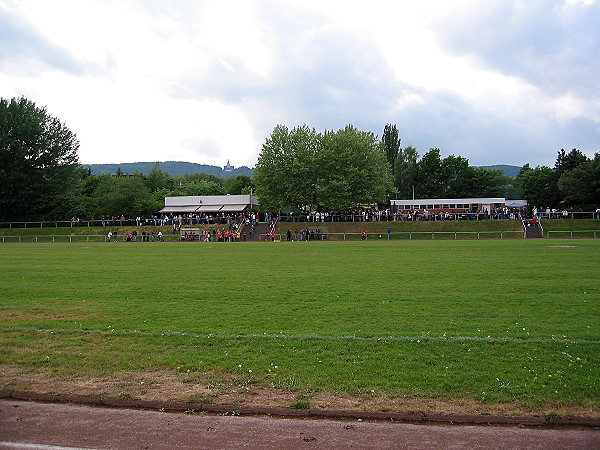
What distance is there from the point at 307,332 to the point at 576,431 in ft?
16.4

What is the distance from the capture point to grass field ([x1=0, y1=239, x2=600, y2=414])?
22.9ft

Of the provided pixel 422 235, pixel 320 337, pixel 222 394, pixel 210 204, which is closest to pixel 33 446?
pixel 222 394

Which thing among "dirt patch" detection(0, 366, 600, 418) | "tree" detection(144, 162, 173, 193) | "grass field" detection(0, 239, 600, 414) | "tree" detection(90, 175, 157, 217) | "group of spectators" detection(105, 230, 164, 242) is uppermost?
"tree" detection(144, 162, 173, 193)

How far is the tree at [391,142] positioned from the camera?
4380 inches

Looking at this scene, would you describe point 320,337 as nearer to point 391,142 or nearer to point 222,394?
point 222,394

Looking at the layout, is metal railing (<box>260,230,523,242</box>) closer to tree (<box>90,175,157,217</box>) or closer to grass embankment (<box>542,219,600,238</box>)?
grass embankment (<box>542,219,600,238</box>)

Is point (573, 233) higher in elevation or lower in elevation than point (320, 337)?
higher

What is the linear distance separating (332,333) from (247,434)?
4.07 m

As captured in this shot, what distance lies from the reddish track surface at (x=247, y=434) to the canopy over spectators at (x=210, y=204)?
77.7 metres

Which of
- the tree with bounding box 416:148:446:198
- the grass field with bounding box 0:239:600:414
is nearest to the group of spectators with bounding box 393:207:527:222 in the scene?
the grass field with bounding box 0:239:600:414

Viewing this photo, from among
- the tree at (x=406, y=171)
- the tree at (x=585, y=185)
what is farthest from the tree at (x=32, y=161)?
the tree at (x=585, y=185)

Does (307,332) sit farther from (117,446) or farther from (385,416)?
(117,446)

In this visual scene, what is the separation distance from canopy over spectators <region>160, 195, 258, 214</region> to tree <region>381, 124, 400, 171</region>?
3924 centimetres

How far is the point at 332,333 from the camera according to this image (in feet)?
30.9
